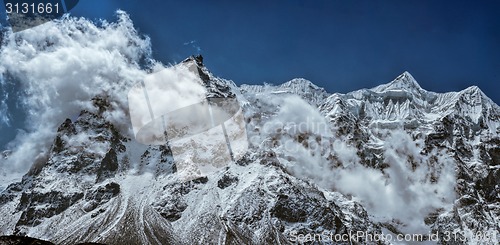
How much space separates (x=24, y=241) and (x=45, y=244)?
932mm

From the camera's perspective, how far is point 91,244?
18.2 metres

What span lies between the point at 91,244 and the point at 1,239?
297 cm

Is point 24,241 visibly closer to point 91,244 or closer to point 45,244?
point 45,244

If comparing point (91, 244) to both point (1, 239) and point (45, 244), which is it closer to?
point (45, 244)

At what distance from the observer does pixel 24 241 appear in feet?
57.2

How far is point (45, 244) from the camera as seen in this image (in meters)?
17.1

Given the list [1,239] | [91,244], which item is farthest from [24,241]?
[91,244]

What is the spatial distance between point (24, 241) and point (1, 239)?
739 mm

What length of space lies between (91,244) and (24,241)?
223cm

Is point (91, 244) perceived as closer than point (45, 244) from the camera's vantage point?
No

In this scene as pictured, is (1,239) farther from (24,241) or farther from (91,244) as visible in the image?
(91,244)

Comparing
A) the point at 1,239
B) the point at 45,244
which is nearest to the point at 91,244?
the point at 45,244
